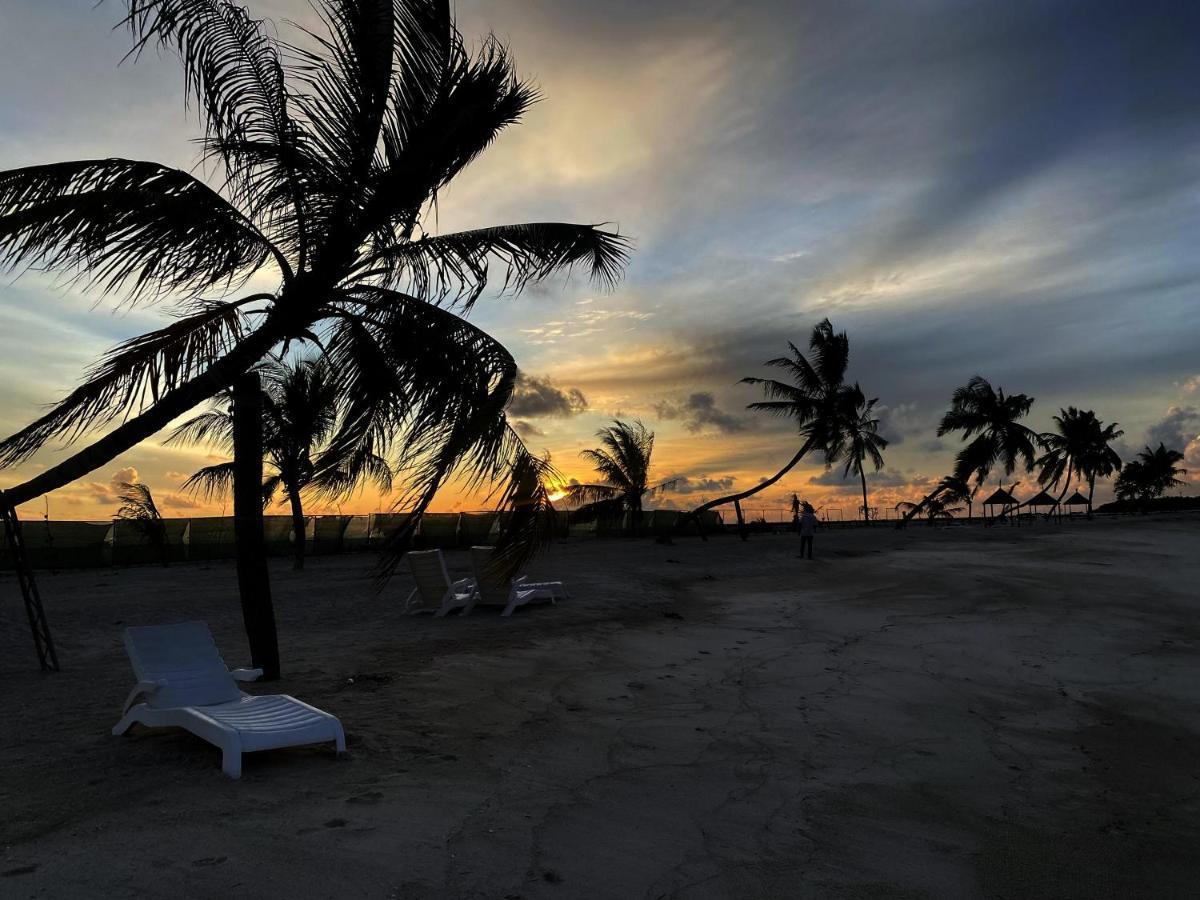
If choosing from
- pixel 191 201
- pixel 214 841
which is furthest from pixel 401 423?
pixel 214 841

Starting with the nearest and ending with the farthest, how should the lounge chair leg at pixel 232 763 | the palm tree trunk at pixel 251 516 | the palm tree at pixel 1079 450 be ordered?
Answer: the lounge chair leg at pixel 232 763 < the palm tree trunk at pixel 251 516 < the palm tree at pixel 1079 450

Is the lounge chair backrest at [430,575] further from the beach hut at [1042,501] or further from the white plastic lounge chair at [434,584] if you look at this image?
the beach hut at [1042,501]

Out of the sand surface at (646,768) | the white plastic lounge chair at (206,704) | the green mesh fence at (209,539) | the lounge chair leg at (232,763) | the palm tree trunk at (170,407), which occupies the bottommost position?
the sand surface at (646,768)

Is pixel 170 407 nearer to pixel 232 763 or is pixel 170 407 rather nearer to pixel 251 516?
pixel 251 516

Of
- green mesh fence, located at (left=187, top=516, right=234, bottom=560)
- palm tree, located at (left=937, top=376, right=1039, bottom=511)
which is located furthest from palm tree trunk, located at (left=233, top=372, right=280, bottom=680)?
palm tree, located at (left=937, top=376, right=1039, bottom=511)

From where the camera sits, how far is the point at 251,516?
7172 millimetres

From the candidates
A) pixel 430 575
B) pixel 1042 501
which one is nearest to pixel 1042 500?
pixel 1042 501

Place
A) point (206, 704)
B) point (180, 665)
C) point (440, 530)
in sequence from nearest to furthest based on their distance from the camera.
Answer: point (206, 704) < point (180, 665) < point (440, 530)

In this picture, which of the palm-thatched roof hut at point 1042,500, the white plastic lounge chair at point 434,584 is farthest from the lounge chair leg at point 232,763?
the palm-thatched roof hut at point 1042,500

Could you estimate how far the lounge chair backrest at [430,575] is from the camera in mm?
12367

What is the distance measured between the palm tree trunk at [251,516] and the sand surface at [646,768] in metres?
0.48

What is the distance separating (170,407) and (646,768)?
4199 mm

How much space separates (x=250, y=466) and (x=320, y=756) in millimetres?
3092

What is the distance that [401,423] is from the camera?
7.53m
